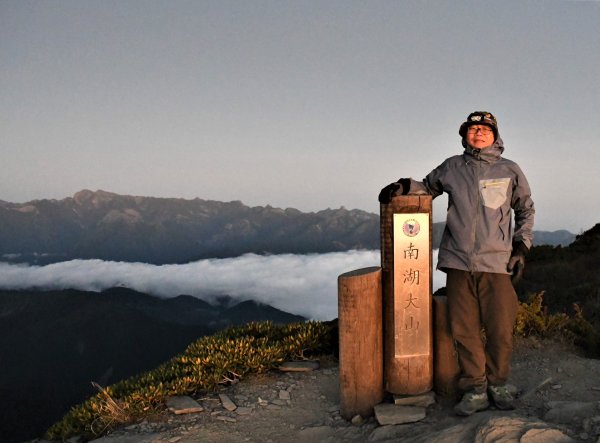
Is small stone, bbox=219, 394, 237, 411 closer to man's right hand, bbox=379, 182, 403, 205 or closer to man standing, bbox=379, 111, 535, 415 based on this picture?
man standing, bbox=379, 111, 535, 415

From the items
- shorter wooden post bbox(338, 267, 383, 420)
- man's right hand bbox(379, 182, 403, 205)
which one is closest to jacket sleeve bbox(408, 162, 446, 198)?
man's right hand bbox(379, 182, 403, 205)

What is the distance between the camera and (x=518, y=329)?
7895 mm

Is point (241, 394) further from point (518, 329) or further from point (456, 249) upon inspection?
point (518, 329)

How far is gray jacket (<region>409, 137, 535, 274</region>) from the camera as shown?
516cm

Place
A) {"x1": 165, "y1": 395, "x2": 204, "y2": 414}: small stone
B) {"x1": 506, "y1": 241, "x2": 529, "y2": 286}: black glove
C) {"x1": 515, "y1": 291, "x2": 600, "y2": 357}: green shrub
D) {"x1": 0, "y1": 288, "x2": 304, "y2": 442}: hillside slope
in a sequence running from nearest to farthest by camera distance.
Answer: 1. {"x1": 506, "y1": 241, "x2": 529, "y2": 286}: black glove
2. {"x1": 165, "y1": 395, "x2": 204, "y2": 414}: small stone
3. {"x1": 515, "y1": 291, "x2": 600, "y2": 357}: green shrub
4. {"x1": 0, "y1": 288, "x2": 304, "y2": 442}: hillside slope

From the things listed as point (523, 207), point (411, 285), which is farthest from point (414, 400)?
point (523, 207)

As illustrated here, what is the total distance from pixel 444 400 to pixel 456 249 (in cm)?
181

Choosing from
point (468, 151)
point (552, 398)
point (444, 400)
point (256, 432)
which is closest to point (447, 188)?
point (468, 151)

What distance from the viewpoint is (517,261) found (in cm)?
512

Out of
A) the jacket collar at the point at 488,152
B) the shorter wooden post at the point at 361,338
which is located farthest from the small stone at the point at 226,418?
the jacket collar at the point at 488,152

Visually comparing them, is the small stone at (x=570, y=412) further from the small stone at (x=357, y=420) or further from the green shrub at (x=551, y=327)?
the green shrub at (x=551, y=327)

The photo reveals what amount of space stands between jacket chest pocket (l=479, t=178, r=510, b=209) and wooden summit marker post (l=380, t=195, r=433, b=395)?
22.2 inches

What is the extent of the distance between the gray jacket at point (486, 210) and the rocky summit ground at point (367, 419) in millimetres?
1519

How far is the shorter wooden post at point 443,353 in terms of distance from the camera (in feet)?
19.1
